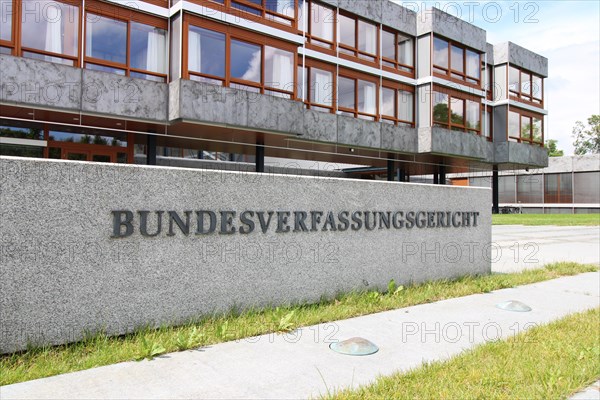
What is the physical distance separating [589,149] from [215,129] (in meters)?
82.2

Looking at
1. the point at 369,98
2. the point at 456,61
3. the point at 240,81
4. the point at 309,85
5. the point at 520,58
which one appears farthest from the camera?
the point at 520,58

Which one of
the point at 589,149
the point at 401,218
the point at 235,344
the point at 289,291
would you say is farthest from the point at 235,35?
the point at 589,149

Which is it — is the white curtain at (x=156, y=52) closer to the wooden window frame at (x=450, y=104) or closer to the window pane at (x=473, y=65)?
the wooden window frame at (x=450, y=104)

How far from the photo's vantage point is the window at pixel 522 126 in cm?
3248

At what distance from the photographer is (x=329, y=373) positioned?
3.71m

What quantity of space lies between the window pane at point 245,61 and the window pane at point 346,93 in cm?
575

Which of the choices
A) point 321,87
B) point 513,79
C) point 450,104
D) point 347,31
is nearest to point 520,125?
point 513,79

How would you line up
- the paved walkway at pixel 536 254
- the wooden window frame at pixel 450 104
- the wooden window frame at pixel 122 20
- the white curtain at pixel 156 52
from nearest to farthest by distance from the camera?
the paved walkway at pixel 536 254 → the wooden window frame at pixel 122 20 → the white curtain at pixel 156 52 → the wooden window frame at pixel 450 104

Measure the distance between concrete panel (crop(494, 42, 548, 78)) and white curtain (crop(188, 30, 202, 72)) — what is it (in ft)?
81.3

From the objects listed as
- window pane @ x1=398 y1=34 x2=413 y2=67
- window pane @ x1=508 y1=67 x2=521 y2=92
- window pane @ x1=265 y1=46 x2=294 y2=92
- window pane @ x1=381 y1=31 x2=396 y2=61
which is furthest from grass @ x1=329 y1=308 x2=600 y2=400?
window pane @ x1=508 y1=67 x2=521 y2=92

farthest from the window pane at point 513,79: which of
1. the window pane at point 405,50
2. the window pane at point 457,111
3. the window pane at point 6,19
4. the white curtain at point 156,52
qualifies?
the window pane at point 6,19

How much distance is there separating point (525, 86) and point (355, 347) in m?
35.7

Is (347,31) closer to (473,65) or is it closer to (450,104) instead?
(450,104)

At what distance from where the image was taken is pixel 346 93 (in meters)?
22.4
